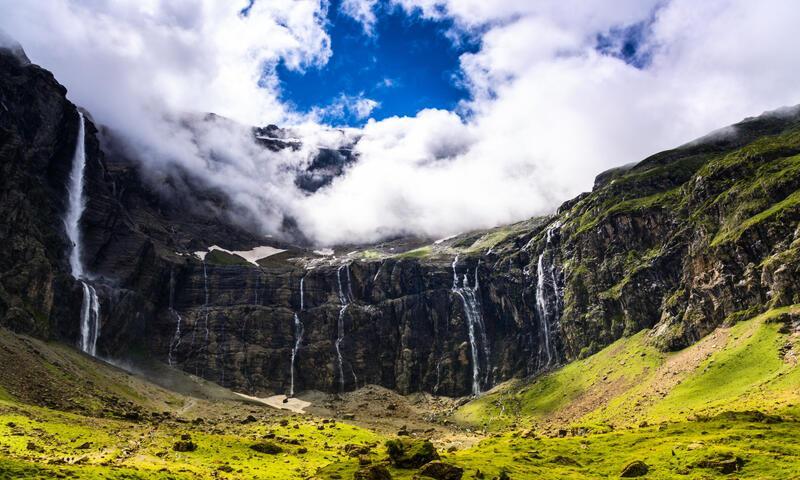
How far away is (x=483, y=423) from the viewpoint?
585 ft

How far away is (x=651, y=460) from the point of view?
7681 centimetres

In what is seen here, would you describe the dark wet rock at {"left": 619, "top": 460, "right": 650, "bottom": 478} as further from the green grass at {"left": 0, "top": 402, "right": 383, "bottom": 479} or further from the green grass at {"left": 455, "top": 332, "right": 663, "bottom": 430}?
the green grass at {"left": 455, "top": 332, "right": 663, "bottom": 430}

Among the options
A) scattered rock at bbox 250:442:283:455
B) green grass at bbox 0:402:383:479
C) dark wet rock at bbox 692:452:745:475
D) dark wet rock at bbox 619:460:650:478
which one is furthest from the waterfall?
dark wet rock at bbox 692:452:745:475

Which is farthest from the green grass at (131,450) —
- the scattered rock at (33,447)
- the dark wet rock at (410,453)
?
the dark wet rock at (410,453)

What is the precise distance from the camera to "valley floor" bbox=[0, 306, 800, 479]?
229ft

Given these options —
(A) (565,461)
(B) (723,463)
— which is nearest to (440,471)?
(A) (565,461)

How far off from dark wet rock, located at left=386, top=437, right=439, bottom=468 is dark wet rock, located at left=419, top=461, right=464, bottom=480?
421 centimetres

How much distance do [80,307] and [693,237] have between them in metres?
211

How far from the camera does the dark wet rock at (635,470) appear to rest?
7226 cm

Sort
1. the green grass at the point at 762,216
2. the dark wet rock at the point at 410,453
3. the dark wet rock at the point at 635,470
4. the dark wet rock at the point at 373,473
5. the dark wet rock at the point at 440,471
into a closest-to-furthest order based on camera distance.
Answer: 1. the dark wet rock at the point at 373,473
2. the dark wet rock at the point at 440,471
3. the dark wet rock at the point at 410,453
4. the dark wet rock at the point at 635,470
5. the green grass at the point at 762,216

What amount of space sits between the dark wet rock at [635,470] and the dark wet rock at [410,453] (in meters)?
24.7

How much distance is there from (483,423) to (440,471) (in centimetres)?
11806

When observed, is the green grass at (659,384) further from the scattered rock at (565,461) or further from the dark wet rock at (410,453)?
the dark wet rock at (410,453)

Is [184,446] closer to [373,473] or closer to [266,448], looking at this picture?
[266,448]
